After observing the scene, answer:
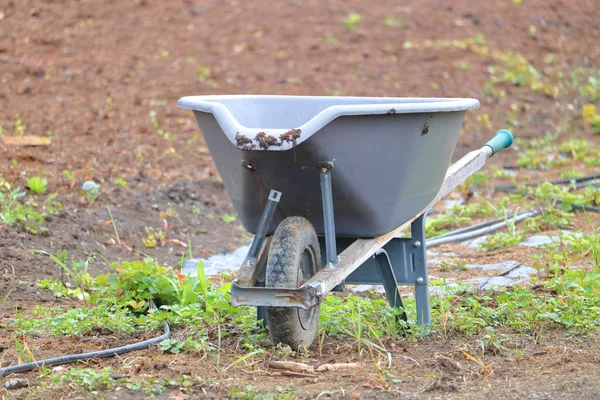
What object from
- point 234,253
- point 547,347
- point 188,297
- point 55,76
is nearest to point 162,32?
point 55,76

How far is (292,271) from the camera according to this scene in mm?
2865

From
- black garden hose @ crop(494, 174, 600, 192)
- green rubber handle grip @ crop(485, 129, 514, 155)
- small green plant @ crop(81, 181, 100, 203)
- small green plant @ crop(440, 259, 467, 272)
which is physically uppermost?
Result: green rubber handle grip @ crop(485, 129, 514, 155)

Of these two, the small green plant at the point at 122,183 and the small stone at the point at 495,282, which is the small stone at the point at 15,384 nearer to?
the small stone at the point at 495,282

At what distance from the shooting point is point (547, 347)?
3.22m

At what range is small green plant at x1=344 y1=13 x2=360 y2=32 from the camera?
1073cm

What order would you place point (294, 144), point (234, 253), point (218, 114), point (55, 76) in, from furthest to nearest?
1. point (55, 76)
2. point (234, 253)
3. point (218, 114)
4. point (294, 144)

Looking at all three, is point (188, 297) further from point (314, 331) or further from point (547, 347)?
point (547, 347)

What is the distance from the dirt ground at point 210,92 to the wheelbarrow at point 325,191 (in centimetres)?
31

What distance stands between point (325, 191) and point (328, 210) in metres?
0.07

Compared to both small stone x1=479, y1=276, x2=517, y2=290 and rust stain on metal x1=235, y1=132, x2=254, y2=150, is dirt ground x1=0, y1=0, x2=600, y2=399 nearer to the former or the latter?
small stone x1=479, y1=276, x2=517, y2=290

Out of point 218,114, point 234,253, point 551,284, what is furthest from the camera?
point 234,253

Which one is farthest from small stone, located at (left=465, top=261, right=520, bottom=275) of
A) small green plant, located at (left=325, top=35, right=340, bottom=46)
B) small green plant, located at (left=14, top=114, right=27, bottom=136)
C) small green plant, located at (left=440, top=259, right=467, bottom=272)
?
small green plant, located at (left=325, top=35, right=340, bottom=46)

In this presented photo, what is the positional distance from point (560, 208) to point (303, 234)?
124 inches

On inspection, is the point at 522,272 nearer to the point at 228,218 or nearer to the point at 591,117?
the point at 228,218
